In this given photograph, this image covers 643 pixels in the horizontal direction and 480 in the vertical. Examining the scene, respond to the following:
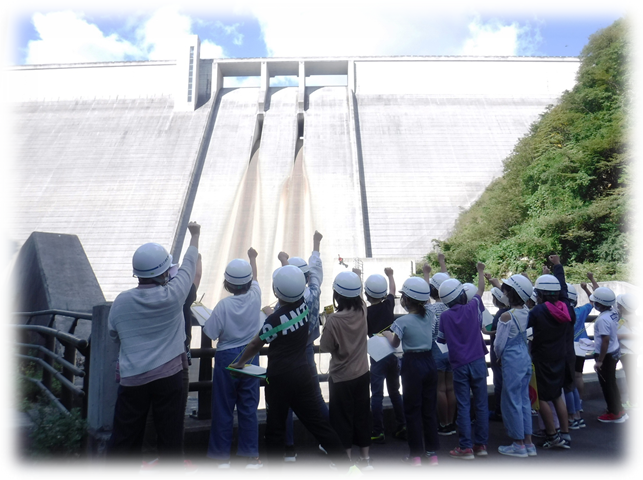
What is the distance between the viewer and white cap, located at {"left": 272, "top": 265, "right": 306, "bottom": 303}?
10.7 ft

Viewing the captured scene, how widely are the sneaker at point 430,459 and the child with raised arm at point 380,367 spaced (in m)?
0.61

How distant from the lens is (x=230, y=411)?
378cm

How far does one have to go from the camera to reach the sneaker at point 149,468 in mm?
3500

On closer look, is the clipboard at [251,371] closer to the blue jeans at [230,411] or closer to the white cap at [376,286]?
the blue jeans at [230,411]

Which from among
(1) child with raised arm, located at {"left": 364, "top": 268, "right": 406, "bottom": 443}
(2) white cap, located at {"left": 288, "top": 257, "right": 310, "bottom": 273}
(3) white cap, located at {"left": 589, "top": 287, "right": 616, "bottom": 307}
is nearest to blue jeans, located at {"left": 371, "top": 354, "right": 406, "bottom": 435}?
(1) child with raised arm, located at {"left": 364, "top": 268, "right": 406, "bottom": 443}

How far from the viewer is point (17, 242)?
83.2ft

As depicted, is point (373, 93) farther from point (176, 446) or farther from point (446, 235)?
point (176, 446)

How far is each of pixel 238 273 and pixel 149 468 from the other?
141 cm

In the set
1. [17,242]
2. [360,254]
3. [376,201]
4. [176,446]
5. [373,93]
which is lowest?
[176,446]

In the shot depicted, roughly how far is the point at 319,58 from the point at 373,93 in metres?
4.27

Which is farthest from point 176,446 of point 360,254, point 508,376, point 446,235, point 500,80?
point 500,80

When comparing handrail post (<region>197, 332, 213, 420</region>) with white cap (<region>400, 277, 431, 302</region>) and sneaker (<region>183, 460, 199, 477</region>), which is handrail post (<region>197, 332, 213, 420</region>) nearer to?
sneaker (<region>183, 460, 199, 477</region>)

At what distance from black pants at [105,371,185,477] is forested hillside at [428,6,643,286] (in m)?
13.2

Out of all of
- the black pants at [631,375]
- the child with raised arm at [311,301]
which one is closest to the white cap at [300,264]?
the child with raised arm at [311,301]
